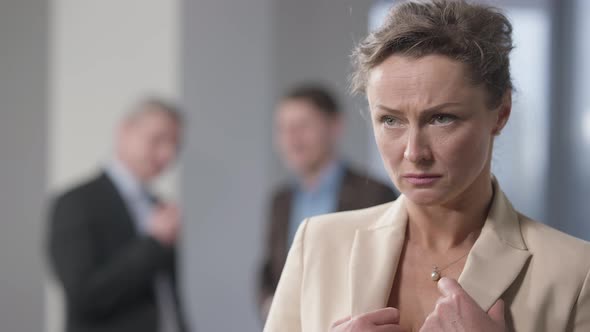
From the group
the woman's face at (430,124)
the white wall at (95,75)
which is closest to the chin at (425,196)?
the woman's face at (430,124)

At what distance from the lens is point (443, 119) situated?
1318 millimetres

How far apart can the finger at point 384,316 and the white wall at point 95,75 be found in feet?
13.1

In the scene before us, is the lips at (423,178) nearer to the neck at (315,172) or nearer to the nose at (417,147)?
the nose at (417,147)

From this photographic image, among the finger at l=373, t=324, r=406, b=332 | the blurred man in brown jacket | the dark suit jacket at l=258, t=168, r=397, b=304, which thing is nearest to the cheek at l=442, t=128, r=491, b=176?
the finger at l=373, t=324, r=406, b=332

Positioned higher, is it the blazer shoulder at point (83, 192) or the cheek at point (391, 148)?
the cheek at point (391, 148)

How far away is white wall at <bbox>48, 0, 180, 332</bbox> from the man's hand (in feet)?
4.30

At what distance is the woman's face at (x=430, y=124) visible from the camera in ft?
4.28

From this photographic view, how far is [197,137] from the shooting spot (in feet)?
16.4

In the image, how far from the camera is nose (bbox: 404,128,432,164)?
1305mm

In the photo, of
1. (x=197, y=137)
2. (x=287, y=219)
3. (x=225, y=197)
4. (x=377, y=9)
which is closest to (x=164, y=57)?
(x=197, y=137)

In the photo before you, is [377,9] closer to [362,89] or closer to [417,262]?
[362,89]

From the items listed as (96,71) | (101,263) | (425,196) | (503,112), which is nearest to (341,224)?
(425,196)

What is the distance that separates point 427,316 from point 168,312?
2.55 metres

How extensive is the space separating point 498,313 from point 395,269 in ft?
0.57
